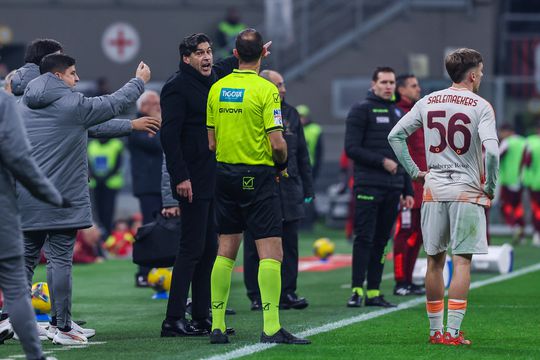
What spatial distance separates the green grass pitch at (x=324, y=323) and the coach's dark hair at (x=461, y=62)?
186 cm

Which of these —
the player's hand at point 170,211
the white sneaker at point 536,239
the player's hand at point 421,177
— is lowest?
the white sneaker at point 536,239

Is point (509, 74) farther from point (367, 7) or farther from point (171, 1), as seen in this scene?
point (171, 1)

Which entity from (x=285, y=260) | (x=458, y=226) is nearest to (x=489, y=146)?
(x=458, y=226)

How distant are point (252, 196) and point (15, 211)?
201cm

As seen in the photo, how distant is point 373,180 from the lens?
40.7 ft

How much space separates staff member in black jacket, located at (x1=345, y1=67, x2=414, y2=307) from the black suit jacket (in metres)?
2.55

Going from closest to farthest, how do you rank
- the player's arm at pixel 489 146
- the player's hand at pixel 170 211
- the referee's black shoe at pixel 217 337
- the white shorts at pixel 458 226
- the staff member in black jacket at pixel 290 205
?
the player's arm at pixel 489 146 < the white shorts at pixel 458 226 < the referee's black shoe at pixel 217 337 < the player's hand at pixel 170 211 < the staff member in black jacket at pixel 290 205

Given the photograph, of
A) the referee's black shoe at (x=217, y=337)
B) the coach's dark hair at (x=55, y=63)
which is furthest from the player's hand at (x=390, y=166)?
the coach's dark hair at (x=55, y=63)

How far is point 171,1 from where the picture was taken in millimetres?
30031

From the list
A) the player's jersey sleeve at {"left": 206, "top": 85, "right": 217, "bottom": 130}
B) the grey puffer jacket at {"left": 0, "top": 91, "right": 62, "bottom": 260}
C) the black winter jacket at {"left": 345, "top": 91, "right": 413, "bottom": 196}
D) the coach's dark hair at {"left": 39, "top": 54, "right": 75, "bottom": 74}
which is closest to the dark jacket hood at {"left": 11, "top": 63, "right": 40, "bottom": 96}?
the coach's dark hair at {"left": 39, "top": 54, "right": 75, "bottom": 74}

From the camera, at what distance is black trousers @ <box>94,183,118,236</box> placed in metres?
22.0

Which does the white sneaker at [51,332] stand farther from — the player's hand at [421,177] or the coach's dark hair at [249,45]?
the player's hand at [421,177]

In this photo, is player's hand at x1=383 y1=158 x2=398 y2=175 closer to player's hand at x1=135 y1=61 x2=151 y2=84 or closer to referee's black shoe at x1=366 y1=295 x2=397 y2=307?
referee's black shoe at x1=366 y1=295 x2=397 y2=307

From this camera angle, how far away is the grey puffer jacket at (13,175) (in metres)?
7.76
